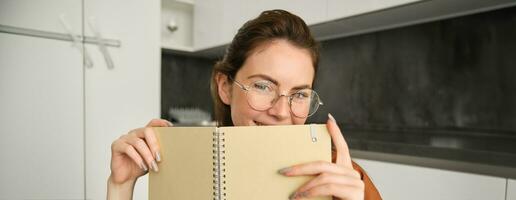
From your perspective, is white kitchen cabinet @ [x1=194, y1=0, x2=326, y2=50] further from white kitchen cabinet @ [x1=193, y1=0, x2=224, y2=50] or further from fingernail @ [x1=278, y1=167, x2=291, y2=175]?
fingernail @ [x1=278, y1=167, x2=291, y2=175]

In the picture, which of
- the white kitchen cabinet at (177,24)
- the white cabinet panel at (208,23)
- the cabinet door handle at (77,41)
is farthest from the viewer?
the white kitchen cabinet at (177,24)

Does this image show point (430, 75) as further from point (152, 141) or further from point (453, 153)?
point (152, 141)

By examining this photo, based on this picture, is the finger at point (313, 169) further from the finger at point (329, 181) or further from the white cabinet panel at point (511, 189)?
the white cabinet panel at point (511, 189)

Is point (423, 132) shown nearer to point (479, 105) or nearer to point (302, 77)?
point (479, 105)

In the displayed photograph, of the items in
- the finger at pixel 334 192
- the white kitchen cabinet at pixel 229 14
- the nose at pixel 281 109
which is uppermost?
the white kitchen cabinet at pixel 229 14

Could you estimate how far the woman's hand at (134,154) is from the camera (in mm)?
569

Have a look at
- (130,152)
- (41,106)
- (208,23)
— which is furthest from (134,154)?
(208,23)

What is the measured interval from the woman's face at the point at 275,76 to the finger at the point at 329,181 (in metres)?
0.24

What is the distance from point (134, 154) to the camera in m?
0.59

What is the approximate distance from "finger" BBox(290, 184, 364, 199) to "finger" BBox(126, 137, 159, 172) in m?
0.26

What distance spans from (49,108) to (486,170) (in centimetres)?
171

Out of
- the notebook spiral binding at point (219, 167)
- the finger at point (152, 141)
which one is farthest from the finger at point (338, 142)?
the finger at point (152, 141)

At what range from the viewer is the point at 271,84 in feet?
2.35

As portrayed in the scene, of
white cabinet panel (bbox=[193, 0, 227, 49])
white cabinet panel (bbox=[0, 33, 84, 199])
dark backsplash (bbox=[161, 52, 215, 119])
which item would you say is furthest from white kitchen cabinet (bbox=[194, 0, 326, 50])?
white cabinet panel (bbox=[0, 33, 84, 199])
